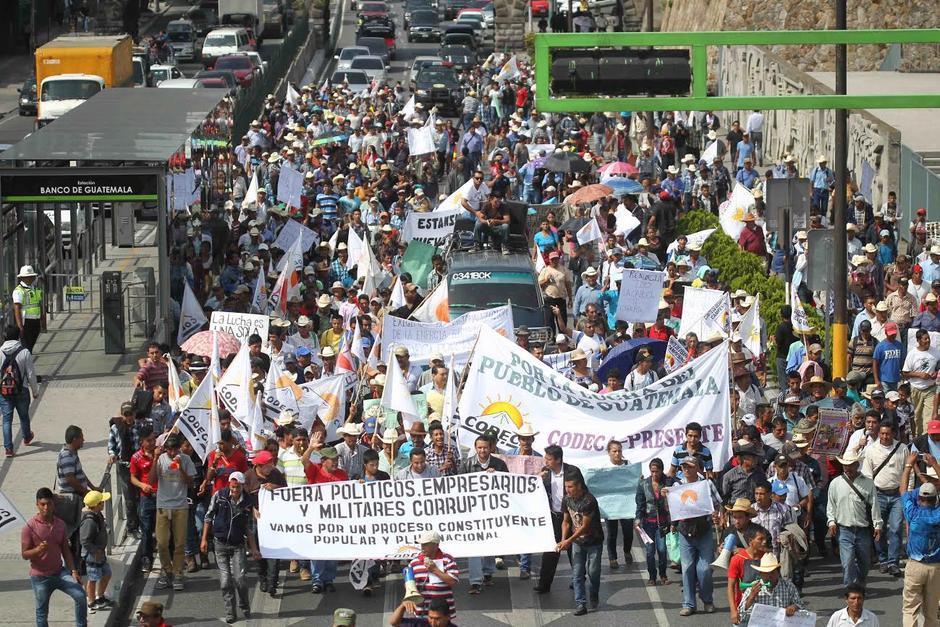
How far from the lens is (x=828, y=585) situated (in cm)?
1636

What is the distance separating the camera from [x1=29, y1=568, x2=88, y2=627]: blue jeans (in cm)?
1458

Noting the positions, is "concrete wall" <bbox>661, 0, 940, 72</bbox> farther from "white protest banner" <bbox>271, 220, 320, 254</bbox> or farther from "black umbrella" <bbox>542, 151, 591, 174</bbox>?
"white protest banner" <bbox>271, 220, 320, 254</bbox>

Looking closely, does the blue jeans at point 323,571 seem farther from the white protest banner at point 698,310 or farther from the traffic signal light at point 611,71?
the white protest banner at point 698,310

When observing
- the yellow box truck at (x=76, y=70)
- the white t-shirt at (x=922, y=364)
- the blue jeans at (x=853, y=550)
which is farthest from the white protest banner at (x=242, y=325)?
the yellow box truck at (x=76, y=70)

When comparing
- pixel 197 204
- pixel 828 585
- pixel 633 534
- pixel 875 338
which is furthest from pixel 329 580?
pixel 197 204

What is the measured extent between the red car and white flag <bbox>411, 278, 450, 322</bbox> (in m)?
35.1

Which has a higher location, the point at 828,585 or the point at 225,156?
the point at 225,156

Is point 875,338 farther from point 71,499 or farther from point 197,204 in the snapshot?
point 197,204

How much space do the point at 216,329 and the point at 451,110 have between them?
1202 inches

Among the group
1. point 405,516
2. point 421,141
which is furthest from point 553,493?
point 421,141

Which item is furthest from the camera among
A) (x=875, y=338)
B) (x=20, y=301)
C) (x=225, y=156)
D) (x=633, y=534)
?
Answer: (x=225, y=156)

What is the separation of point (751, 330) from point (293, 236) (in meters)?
8.19

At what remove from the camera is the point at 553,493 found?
16.0 meters

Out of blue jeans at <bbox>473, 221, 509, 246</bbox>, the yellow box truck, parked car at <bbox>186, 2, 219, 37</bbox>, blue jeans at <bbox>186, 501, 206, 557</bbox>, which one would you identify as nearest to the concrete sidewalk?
blue jeans at <bbox>186, 501, 206, 557</bbox>
